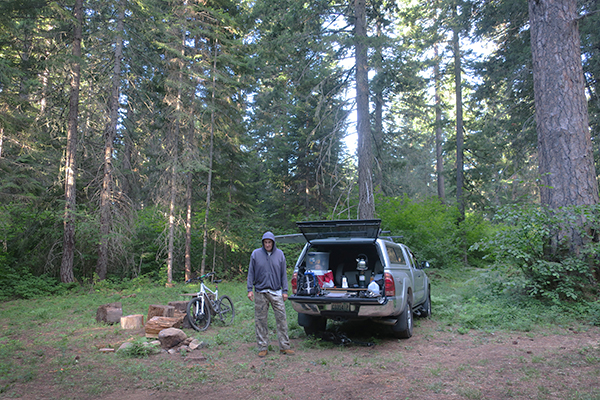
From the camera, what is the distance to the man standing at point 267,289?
6.19 m

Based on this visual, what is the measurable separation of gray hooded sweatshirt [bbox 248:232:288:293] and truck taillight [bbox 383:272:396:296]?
164 centimetres

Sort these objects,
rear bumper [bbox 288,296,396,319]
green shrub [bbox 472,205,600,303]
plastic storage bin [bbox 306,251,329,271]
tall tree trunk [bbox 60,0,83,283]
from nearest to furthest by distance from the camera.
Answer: rear bumper [bbox 288,296,396,319] → plastic storage bin [bbox 306,251,329,271] → green shrub [bbox 472,205,600,303] → tall tree trunk [bbox 60,0,83,283]

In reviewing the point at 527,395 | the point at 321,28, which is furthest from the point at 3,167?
the point at 527,395

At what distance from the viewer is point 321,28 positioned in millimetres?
13383

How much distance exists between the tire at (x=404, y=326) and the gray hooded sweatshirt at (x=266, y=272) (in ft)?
6.76

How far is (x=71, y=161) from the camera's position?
13773mm

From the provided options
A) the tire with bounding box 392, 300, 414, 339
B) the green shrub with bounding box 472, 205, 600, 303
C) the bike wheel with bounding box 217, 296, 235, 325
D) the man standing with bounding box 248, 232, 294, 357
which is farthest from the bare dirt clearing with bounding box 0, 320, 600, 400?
the bike wheel with bounding box 217, 296, 235, 325

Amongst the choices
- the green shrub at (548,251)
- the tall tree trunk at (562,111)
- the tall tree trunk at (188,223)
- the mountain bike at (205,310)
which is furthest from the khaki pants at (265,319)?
the tall tree trunk at (188,223)

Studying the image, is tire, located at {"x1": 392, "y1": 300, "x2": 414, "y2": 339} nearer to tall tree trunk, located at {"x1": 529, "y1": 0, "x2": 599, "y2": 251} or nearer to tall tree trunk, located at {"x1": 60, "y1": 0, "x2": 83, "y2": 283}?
tall tree trunk, located at {"x1": 529, "y1": 0, "x2": 599, "y2": 251}

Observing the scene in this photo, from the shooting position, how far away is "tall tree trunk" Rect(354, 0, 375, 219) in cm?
1268

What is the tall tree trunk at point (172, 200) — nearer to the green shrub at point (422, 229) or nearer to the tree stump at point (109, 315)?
the tree stump at point (109, 315)

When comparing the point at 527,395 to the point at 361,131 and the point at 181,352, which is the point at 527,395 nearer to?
the point at 181,352

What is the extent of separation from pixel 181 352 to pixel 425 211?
13564 mm

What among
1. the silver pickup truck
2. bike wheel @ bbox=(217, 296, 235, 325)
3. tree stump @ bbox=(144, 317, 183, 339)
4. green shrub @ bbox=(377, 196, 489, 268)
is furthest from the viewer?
green shrub @ bbox=(377, 196, 489, 268)
